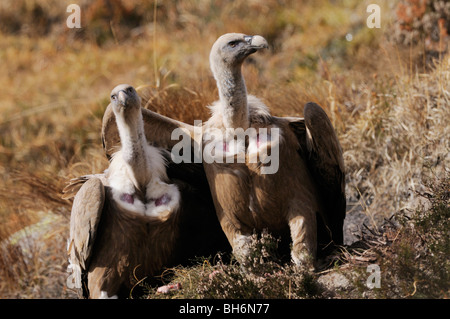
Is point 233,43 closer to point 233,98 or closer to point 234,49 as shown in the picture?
point 234,49

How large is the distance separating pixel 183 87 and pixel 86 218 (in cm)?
283

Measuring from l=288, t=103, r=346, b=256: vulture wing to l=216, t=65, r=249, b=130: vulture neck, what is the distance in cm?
48

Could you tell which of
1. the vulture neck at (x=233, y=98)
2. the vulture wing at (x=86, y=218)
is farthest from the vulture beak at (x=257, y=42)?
the vulture wing at (x=86, y=218)

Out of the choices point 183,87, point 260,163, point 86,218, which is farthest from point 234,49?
point 183,87

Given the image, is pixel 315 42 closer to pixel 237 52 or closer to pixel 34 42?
pixel 237 52

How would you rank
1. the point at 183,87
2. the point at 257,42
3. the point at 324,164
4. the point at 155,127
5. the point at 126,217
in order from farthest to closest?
the point at 183,87, the point at 155,127, the point at 324,164, the point at 126,217, the point at 257,42

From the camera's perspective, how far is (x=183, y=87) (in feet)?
24.5

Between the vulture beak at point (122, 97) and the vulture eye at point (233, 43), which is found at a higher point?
the vulture eye at point (233, 43)

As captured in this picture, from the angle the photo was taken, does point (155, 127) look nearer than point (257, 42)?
No

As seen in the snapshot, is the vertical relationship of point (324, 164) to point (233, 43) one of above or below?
below

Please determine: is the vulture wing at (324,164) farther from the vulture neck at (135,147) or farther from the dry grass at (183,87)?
the vulture neck at (135,147)

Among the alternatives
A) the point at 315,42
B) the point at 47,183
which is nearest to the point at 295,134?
the point at 47,183

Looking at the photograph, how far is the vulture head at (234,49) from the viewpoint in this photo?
4.88 m
